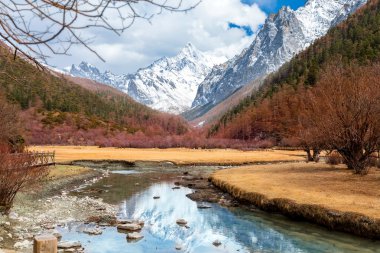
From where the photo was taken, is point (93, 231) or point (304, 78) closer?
point (93, 231)

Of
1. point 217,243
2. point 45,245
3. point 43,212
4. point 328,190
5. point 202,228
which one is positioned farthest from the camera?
point 328,190

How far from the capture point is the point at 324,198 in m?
24.2

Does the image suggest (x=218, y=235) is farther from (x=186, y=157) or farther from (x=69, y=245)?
(x=186, y=157)

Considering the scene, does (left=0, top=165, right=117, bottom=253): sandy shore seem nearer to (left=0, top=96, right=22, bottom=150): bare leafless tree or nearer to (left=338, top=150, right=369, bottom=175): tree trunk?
(left=0, top=96, right=22, bottom=150): bare leafless tree

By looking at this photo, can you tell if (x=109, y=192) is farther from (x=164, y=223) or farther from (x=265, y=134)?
(x=265, y=134)

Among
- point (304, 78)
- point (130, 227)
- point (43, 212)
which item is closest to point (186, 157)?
point (43, 212)

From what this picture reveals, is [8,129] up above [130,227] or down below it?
above

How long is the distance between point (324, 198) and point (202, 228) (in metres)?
8.55

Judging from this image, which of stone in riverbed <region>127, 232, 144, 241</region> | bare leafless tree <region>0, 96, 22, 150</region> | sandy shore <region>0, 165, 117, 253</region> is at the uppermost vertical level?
bare leafless tree <region>0, 96, 22, 150</region>

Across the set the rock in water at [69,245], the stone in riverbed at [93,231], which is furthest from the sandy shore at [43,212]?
the stone in riverbed at [93,231]

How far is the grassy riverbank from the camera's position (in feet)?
63.3

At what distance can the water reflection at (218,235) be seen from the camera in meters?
16.5

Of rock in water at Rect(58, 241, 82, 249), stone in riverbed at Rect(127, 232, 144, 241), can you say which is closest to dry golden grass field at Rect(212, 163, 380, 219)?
stone in riverbed at Rect(127, 232, 144, 241)

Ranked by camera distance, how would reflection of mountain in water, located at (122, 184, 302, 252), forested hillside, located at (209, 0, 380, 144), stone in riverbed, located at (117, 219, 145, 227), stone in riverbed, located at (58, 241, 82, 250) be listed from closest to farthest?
stone in riverbed, located at (58, 241, 82, 250)
reflection of mountain in water, located at (122, 184, 302, 252)
stone in riverbed, located at (117, 219, 145, 227)
forested hillside, located at (209, 0, 380, 144)
